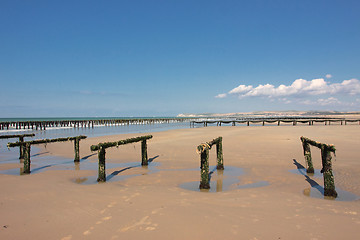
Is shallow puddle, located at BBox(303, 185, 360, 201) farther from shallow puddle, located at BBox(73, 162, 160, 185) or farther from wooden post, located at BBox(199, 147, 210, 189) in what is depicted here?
shallow puddle, located at BBox(73, 162, 160, 185)

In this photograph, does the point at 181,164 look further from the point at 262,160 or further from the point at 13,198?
the point at 13,198

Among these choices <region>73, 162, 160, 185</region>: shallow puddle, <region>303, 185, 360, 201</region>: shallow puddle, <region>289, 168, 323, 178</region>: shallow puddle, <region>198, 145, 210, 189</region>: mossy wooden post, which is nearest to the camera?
<region>303, 185, 360, 201</region>: shallow puddle

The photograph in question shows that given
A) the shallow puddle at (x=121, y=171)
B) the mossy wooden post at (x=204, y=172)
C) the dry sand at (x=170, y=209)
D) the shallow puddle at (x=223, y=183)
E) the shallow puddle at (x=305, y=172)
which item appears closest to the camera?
the dry sand at (x=170, y=209)

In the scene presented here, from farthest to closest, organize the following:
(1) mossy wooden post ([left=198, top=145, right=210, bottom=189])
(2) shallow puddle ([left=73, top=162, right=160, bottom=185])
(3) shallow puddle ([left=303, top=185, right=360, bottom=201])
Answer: (2) shallow puddle ([left=73, top=162, right=160, bottom=185])
(1) mossy wooden post ([left=198, top=145, right=210, bottom=189])
(3) shallow puddle ([left=303, top=185, right=360, bottom=201])

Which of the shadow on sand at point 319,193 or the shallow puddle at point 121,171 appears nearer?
the shadow on sand at point 319,193

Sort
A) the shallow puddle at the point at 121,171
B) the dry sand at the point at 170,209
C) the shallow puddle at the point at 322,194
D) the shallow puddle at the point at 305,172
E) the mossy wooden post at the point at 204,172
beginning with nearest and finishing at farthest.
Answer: the dry sand at the point at 170,209, the shallow puddle at the point at 322,194, the mossy wooden post at the point at 204,172, the shallow puddle at the point at 121,171, the shallow puddle at the point at 305,172

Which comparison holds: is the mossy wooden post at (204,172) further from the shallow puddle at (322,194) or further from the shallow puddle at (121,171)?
the shallow puddle at (121,171)

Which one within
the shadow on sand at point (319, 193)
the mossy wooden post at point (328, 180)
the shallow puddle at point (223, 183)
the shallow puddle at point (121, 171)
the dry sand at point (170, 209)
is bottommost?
the shallow puddle at point (121, 171)

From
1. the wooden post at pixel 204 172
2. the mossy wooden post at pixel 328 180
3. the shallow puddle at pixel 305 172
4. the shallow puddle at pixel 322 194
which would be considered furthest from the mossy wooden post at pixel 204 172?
the shallow puddle at pixel 305 172

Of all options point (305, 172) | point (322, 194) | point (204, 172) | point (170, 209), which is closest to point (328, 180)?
point (322, 194)

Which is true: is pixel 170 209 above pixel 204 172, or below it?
below

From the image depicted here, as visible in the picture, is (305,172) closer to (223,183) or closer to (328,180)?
(328,180)

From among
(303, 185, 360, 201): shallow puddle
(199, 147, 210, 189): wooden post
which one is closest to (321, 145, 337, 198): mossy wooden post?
(303, 185, 360, 201): shallow puddle

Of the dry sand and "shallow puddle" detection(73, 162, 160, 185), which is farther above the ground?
the dry sand
